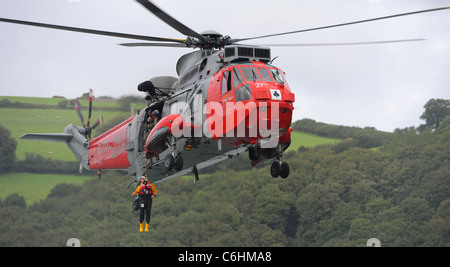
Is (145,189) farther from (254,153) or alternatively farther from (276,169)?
(276,169)

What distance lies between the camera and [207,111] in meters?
17.7

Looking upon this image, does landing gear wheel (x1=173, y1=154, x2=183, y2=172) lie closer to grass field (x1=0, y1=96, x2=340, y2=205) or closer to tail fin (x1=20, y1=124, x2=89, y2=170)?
tail fin (x1=20, y1=124, x2=89, y2=170)

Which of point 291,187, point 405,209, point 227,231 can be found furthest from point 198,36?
point 405,209

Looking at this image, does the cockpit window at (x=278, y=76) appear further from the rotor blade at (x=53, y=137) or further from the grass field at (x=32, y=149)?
the grass field at (x=32, y=149)

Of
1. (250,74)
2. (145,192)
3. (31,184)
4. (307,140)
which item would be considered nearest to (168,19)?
(250,74)

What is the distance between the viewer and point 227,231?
44.5 m

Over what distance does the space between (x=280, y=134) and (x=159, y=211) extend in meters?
31.3

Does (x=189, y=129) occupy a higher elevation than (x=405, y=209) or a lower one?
lower

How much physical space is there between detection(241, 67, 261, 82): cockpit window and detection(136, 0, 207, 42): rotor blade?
206cm

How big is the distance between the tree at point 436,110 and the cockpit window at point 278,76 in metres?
47.5

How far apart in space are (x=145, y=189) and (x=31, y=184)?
2872cm

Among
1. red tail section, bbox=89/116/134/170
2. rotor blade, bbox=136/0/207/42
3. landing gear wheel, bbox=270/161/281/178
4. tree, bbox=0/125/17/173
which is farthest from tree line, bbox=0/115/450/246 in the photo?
rotor blade, bbox=136/0/207/42

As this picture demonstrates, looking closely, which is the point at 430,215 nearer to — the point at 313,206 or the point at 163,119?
the point at 313,206

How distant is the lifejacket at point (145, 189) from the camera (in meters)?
20.2
